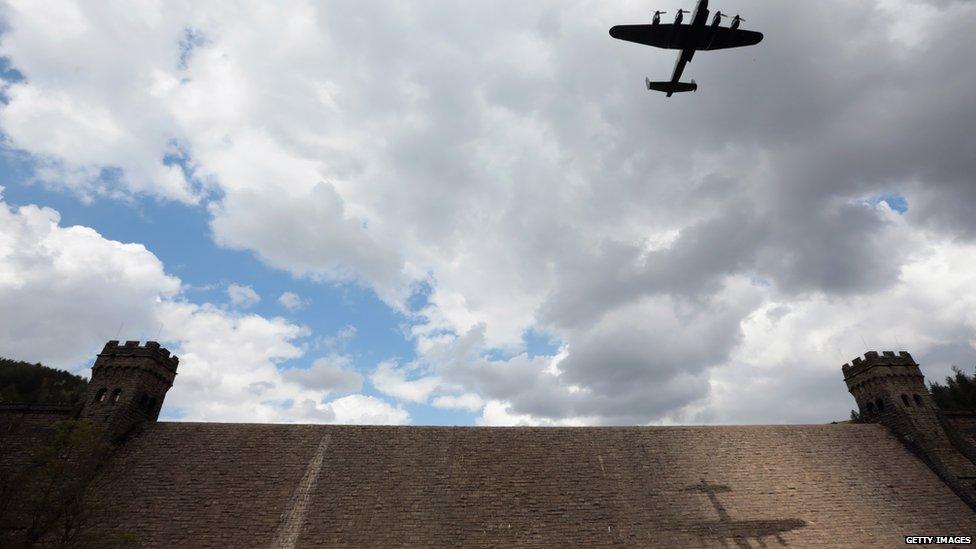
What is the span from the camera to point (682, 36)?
20234 mm

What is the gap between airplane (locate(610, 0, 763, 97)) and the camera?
773 inches

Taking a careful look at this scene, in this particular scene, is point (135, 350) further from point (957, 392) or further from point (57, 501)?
point (957, 392)

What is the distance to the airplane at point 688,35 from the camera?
64.4 ft

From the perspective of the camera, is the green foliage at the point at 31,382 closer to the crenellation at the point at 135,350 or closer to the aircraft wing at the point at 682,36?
the crenellation at the point at 135,350

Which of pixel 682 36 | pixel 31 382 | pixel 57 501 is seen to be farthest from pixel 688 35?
pixel 31 382

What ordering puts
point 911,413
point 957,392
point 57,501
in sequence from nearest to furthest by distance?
1. point 57,501
2. point 911,413
3. point 957,392

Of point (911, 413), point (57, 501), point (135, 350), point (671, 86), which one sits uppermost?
point (671, 86)

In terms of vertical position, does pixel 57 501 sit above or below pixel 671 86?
below

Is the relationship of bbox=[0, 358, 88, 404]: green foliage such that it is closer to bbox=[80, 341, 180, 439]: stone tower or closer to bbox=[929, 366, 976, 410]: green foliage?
bbox=[80, 341, 180, 439]: stone tower

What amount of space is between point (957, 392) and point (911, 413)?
97.8ft

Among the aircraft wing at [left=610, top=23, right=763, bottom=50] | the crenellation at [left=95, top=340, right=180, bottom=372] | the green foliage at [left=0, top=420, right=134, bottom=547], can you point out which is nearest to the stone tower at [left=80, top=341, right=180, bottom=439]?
the crenellation at [left=95, top=340, right=180, bottom=372]

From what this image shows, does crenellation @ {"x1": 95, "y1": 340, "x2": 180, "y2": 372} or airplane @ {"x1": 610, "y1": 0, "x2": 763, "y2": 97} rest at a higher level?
airplane @ {"x1": 610, "y1": 0, "x2": 763, "y2": 97}

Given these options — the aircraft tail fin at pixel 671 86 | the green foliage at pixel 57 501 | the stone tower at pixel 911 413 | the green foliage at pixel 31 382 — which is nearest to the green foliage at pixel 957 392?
the stone tower at pixel 911 413

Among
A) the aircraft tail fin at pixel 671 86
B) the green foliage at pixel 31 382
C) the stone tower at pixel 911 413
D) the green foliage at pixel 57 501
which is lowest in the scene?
the green foliage at pixel 57 501
